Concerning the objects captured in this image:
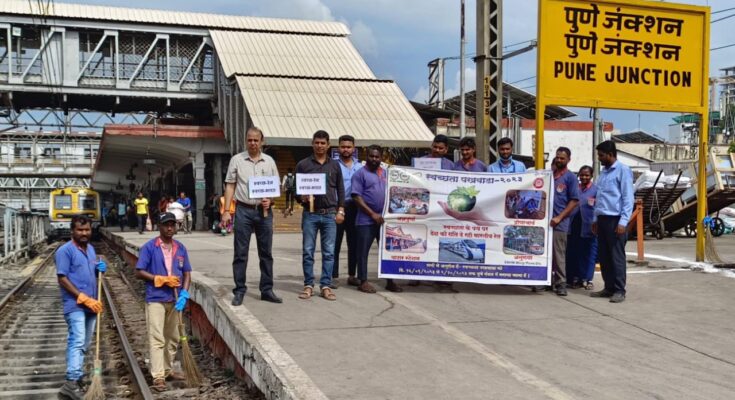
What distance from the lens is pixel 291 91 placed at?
29781 millimetres

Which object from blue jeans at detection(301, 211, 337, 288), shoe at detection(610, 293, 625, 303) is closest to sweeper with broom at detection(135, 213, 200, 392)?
blue jeans at detection(301, 211, 337, 288)

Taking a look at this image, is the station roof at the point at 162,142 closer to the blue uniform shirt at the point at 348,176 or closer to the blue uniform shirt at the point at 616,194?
the blue uniform shirt at the point at 348,176

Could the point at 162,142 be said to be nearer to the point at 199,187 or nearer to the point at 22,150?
the point at 199,187

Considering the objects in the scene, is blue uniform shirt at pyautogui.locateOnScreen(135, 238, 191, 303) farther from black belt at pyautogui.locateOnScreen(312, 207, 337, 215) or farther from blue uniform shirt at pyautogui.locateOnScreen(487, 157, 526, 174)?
blue uniform shirt at pyautogui.locateOnScreen(487, 157, 526, 174)

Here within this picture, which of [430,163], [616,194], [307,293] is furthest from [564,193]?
[307,293]

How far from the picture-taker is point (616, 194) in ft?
26.6

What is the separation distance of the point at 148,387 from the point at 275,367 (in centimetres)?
205

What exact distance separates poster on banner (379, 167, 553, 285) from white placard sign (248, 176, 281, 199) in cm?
160

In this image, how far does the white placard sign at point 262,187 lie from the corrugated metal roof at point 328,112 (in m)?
18.7

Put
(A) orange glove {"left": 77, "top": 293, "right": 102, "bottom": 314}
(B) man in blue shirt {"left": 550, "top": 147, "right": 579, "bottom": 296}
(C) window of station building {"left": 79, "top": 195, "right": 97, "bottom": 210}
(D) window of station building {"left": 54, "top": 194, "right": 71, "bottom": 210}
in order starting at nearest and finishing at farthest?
(A) orange glove {"left": 77, "top": 293, "right": 102, "bottom": 314} < (B) man in blue shirt {"left": 550, "top": 147, "right": 579, "bottom": 296} < (D) window of station building {"left": 54, "top": 194, "right": 71, "bottom": 210} < (C) window of station building {"left": 79, "top": 195, "right": 97, "bottom": 210}

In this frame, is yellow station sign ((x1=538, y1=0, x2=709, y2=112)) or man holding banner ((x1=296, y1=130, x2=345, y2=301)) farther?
yellow station sign ((x1=538, y1=0, x2=709, y2=112))

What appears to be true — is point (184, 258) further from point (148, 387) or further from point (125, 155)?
point (125, 155)

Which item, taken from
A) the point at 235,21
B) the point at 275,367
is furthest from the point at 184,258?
the point at 235,21

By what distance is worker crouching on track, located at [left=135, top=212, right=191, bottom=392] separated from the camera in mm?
6473
